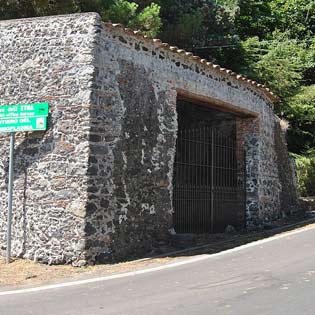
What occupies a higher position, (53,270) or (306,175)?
(306,175)

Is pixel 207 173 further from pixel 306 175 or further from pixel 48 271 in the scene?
pixel 306 175

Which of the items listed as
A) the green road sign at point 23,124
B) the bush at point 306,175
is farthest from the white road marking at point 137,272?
the bush at point 306,175

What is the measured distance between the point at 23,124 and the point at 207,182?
5.98m

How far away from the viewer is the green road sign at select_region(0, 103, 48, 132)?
10031 mm

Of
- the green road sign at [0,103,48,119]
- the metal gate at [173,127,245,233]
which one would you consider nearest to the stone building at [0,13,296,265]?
the green road sign at [0,103,48,119]

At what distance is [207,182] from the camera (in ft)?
47.2

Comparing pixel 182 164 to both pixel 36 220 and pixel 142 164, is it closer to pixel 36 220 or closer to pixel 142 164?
pixel 142 164

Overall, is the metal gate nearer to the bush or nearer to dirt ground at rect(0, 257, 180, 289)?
dirt ground at rect(0, 257, 180, 289)

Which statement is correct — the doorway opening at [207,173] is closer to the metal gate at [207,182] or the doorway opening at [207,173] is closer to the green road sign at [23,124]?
the metal gate at [207,182]

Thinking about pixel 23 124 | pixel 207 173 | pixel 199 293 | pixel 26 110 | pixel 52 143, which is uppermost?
pixel 26 110

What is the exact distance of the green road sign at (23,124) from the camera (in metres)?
9.99

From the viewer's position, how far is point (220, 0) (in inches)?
902

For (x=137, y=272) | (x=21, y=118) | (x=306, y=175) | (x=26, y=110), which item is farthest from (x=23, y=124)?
(x=306, y=175)

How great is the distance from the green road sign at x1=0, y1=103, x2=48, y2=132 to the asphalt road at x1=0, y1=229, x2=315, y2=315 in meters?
3.48
